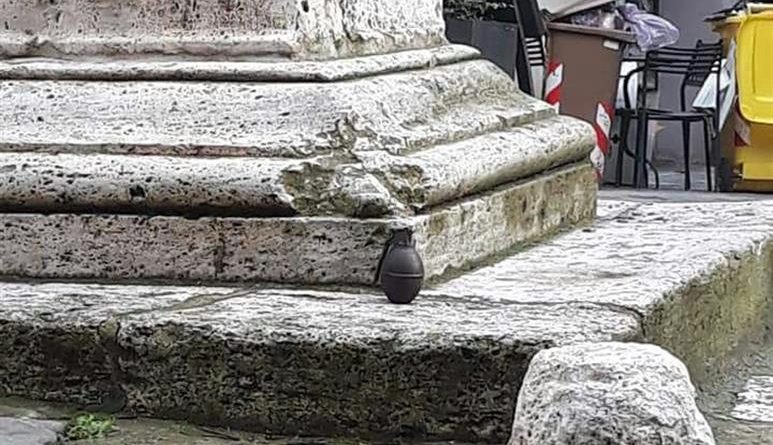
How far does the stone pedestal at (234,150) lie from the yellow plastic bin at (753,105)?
17.1 ft

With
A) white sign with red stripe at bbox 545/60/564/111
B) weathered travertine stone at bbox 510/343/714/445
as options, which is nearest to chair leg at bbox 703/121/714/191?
white sign with red stripe at bbox 545/60/564/111

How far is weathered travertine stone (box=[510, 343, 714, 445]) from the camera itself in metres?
2.01

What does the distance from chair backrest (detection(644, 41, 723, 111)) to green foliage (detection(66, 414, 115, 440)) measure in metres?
6.94

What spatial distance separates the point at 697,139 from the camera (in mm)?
12023

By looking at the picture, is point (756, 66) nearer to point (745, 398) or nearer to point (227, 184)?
point (745, 398)

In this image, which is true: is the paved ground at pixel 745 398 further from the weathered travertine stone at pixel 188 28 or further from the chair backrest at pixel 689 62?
the chair backrest at pixel 689 62

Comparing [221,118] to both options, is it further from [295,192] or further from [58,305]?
[58,305]

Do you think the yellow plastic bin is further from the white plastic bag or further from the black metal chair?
the white plastic bag

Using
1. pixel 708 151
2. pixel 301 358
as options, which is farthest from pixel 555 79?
pixel 301 358

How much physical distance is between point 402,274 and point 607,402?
0.77 metres

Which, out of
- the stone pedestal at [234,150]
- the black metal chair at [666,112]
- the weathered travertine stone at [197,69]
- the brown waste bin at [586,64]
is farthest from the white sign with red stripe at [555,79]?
the weathered travertine stone at [197,69]

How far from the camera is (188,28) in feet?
10.9

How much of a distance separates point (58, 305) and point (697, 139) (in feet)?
32.0

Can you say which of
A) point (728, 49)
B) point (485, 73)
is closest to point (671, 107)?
point (728, 49)
